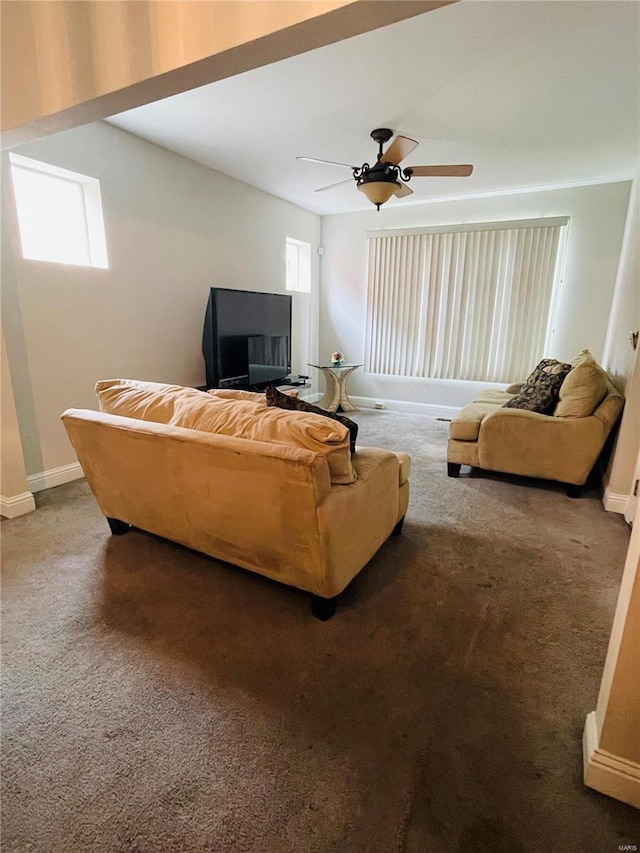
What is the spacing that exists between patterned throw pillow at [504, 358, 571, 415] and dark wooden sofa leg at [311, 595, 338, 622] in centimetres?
229

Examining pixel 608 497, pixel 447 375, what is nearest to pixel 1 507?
pixel 608 497

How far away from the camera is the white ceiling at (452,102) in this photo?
6.62 ft

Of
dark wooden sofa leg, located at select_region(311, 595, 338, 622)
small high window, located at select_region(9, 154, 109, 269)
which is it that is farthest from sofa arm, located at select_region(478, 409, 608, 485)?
small high window, located at select_region(9, 154, 109, 269)

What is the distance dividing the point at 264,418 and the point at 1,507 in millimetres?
2145

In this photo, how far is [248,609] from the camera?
5.95 feet

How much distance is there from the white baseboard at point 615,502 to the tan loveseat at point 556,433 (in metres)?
0.20

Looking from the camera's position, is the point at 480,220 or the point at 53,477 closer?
the point at 53,477

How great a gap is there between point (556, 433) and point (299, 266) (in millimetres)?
4229

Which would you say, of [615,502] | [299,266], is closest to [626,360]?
[615,502]

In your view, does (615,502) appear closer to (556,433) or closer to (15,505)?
(556,433)

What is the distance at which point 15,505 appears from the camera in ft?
8.70

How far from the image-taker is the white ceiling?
6.62 ft

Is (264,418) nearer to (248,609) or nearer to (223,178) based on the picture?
(248,609)

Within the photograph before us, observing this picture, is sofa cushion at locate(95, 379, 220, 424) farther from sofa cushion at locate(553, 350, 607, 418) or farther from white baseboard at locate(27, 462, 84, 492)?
sofa cushion at locate(553, 350, 607, 418)
